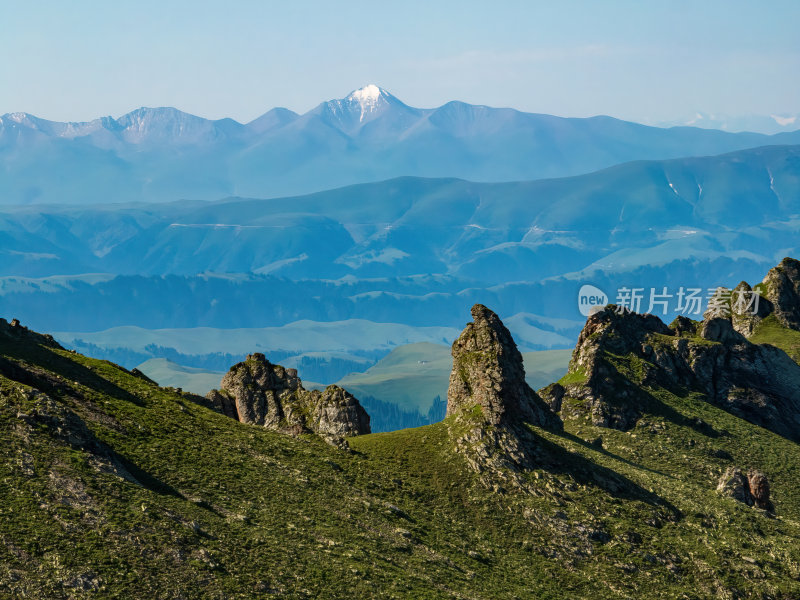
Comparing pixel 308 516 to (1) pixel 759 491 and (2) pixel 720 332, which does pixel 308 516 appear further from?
(2) pixel 720 332

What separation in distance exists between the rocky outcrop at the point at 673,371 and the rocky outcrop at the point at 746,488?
22.9 m

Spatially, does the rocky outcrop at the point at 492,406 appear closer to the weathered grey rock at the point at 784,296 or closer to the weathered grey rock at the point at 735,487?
the weathered grey rock at the point at 735,487

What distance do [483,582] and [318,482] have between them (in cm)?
1541

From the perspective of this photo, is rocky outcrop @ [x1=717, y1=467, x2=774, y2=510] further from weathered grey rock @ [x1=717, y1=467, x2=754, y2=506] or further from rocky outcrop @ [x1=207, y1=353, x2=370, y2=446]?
rocky outcrop @ [x1=207, y1=353, x2=370, y2=446]

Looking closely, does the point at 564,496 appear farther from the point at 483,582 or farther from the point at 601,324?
the point at 601,324

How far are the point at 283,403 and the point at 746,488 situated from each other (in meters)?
44.3

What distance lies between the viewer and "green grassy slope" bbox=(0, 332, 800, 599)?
59.1 meters

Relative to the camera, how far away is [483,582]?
225 ft

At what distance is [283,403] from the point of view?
108750 millimetres

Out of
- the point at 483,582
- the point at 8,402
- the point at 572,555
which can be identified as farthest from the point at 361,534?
the point at 8,402

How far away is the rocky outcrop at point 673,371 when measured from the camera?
12462 centimetres

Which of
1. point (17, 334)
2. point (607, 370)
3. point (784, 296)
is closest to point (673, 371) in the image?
point (607, 370)

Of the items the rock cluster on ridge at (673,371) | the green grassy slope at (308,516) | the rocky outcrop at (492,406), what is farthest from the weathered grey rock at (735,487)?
the rock cluster on ridge at (673,371)

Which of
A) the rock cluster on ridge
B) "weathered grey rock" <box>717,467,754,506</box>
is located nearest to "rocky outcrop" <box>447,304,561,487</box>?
"weathered grey rock" <box>717,467,754,506</box>
